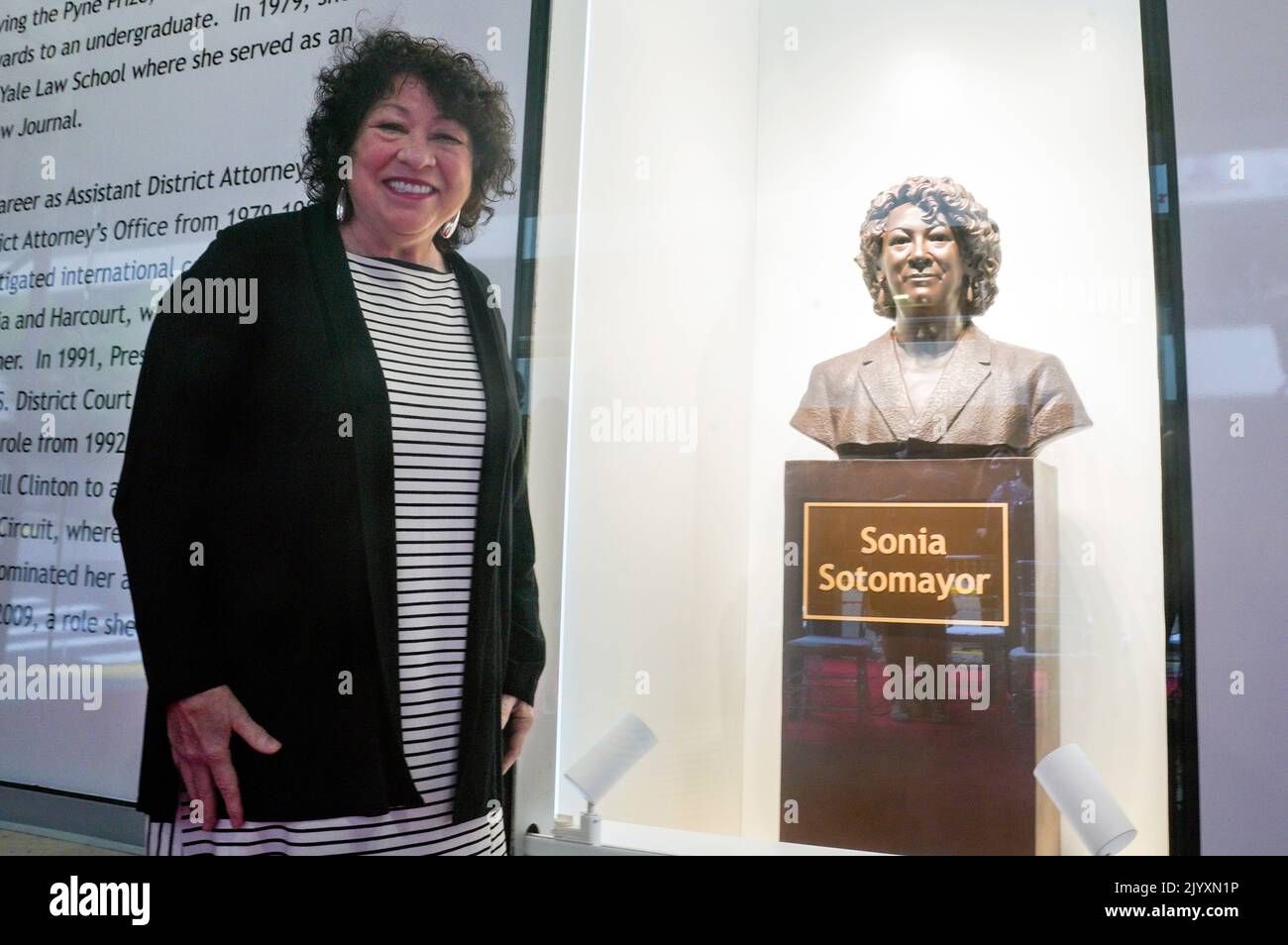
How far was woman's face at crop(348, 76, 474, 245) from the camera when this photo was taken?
97.2 inches

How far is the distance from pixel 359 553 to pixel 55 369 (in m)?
1.37

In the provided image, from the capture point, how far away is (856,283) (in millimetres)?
2818

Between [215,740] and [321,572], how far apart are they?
415 mm

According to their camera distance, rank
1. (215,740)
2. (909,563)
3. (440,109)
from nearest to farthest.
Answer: (215,740)
(909,563)
(440,109)

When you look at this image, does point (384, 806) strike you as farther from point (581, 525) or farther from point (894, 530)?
point (894, 530)

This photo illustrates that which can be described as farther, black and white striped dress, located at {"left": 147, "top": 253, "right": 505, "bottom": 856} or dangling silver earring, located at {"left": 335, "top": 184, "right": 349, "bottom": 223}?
dangling silver earring, located at {"left": 335, "top": 184, "right": 349, "bottom": 223}

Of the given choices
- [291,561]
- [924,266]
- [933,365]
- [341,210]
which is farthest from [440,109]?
[933,365]

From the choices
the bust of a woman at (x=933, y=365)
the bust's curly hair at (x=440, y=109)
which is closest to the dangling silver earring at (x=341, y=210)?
the bust's curly hair at (x=440, y=109)

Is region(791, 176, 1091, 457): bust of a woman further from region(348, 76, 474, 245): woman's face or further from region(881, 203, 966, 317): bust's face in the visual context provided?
region(348, 76, 474, 245): woman's face

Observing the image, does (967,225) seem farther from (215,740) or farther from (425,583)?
(215,740)

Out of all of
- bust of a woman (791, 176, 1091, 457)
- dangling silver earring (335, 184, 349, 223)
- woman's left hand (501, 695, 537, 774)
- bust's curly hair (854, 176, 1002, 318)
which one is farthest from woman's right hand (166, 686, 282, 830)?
bust's curly hair (854, 176, 1002, 318)

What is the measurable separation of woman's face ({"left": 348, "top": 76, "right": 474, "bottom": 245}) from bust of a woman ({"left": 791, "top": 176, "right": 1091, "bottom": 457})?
102 cm

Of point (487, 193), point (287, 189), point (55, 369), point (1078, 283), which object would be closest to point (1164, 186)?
point (1078, 283)

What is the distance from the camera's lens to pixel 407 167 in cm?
248
